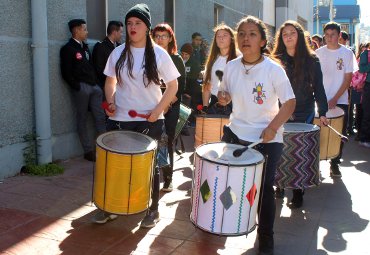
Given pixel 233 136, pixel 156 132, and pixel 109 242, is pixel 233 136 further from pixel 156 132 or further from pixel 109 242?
pixel 109 242

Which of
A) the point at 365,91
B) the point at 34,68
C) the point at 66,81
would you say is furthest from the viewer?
the point at 365,91

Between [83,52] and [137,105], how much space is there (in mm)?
2751

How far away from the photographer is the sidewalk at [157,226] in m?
3.90

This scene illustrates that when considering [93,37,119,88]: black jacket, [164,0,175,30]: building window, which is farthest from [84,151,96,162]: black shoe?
[164,0,175,30]: building window

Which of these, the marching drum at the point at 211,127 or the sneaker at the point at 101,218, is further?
the marching drum at the point at 211,127

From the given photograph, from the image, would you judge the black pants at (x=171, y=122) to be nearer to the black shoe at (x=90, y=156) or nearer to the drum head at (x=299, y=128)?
the drum head at (x=299, y=128)

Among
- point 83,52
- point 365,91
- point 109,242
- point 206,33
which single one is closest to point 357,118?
point 365,91

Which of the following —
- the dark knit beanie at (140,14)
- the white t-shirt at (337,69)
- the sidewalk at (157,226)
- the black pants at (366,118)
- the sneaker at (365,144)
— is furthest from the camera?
the black pants at (366,118)

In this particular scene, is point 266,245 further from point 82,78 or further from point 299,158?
point 82,78

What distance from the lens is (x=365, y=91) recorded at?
886cm

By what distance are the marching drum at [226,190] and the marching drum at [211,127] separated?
1.93 meters

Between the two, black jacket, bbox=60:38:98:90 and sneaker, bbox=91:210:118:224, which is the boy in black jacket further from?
sneaker, bbox=91:210:118:224

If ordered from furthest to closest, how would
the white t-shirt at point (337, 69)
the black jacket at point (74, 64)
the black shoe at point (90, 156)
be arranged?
the black shoe at point (90, 156) → the black jacket at point (74, 64) → the white t-shirt at point (337, 69)

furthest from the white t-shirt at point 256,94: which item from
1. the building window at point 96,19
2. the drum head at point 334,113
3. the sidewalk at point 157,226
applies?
the building window at point 96,19
